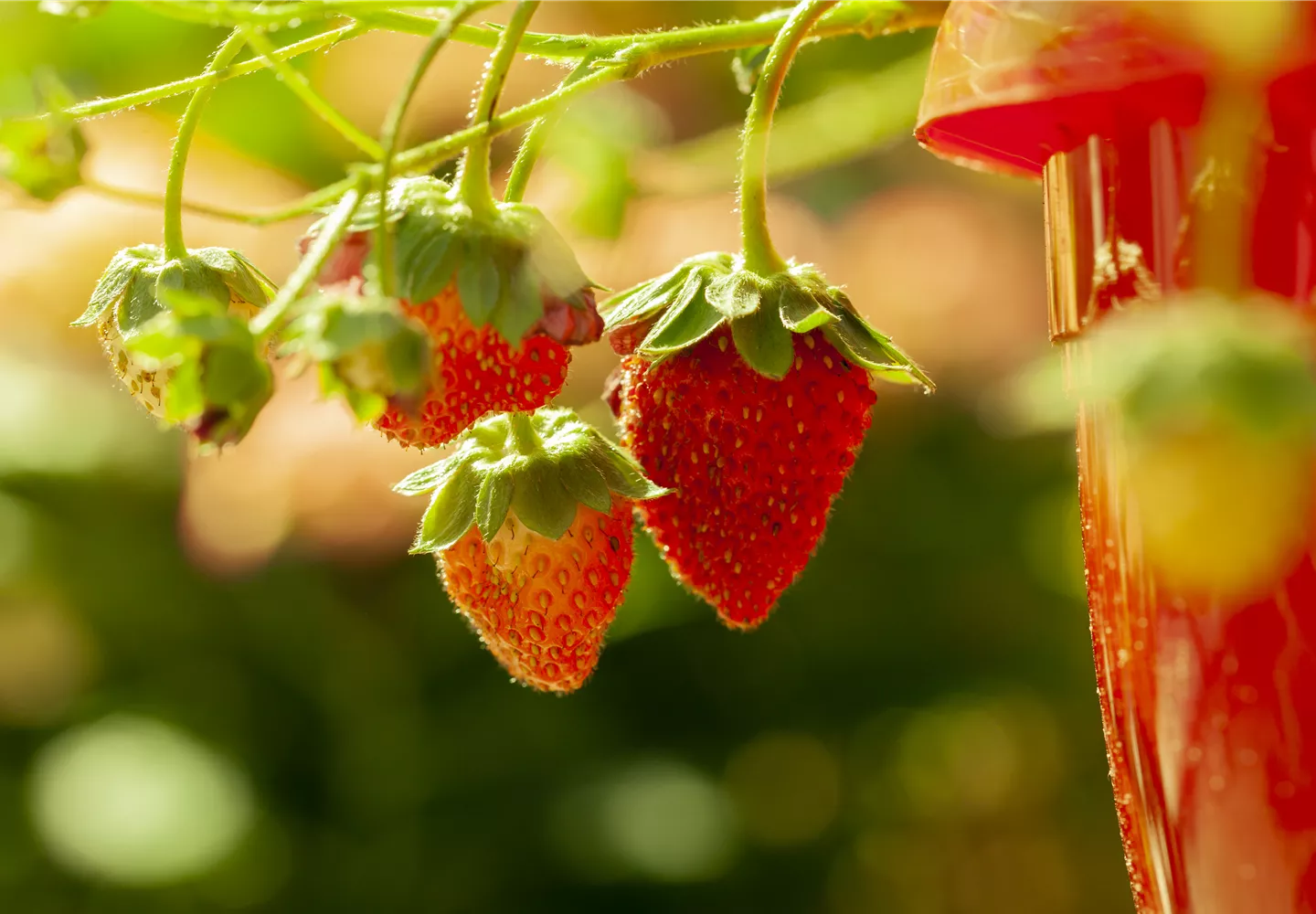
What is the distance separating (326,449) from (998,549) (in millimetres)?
725

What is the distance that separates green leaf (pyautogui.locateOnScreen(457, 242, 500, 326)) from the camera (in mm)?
288

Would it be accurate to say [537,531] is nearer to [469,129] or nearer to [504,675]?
[469,129]

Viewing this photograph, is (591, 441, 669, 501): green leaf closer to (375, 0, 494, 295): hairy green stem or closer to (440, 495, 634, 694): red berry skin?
(440, 495, 634, 694): red berry skin

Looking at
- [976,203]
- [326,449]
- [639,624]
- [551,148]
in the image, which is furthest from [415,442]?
[976,203]

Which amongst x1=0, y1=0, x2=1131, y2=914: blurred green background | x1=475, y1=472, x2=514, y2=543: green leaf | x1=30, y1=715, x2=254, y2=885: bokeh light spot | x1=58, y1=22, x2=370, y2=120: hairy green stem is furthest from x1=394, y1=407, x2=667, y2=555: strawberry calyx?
x1=30, y1=715, x2=254, y2=885: bokeh light spot

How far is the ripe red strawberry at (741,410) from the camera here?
0.36 meters

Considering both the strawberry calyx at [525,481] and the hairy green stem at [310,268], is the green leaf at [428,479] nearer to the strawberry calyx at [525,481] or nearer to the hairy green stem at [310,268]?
the strawberry calyx at [525,481]

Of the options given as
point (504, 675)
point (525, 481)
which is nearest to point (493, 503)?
point (525, 481)

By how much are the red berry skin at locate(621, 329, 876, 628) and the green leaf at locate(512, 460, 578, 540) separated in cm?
3

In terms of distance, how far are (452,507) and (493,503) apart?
0.01 metres

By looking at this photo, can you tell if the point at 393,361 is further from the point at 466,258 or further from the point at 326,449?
the point at 326,449

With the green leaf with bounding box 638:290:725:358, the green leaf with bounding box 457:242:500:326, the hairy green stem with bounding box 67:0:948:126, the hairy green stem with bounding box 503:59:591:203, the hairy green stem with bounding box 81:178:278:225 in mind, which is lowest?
the green leaf with bounding box 638:290:725:358

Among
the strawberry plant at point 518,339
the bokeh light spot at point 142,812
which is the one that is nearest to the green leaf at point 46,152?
the strawberry plant at point 518,339

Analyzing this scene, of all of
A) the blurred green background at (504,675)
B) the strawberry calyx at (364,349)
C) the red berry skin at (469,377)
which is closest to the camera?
the strawberry calyx at (364,349)
